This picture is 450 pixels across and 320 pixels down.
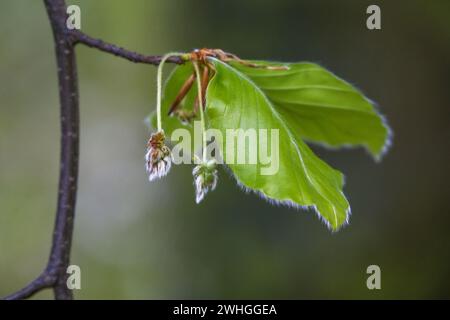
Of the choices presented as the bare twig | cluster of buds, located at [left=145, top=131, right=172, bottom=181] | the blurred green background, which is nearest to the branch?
the bare twig

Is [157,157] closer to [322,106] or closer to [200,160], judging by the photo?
[200,160]

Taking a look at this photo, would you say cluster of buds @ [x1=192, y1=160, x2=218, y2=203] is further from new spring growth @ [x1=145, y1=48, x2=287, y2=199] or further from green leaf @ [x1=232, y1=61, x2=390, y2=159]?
green leaf @ [x1=232, y1=61, x2=390, y2=159]

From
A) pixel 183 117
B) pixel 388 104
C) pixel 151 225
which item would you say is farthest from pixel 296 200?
pixel 151 225

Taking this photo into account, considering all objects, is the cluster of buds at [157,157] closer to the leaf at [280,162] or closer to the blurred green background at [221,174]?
the leaf at [280,162]

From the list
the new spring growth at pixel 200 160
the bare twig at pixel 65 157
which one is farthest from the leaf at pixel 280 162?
the bare twig at pixel 65 157

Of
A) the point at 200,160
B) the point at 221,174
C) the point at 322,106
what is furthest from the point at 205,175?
the point at 221,174
